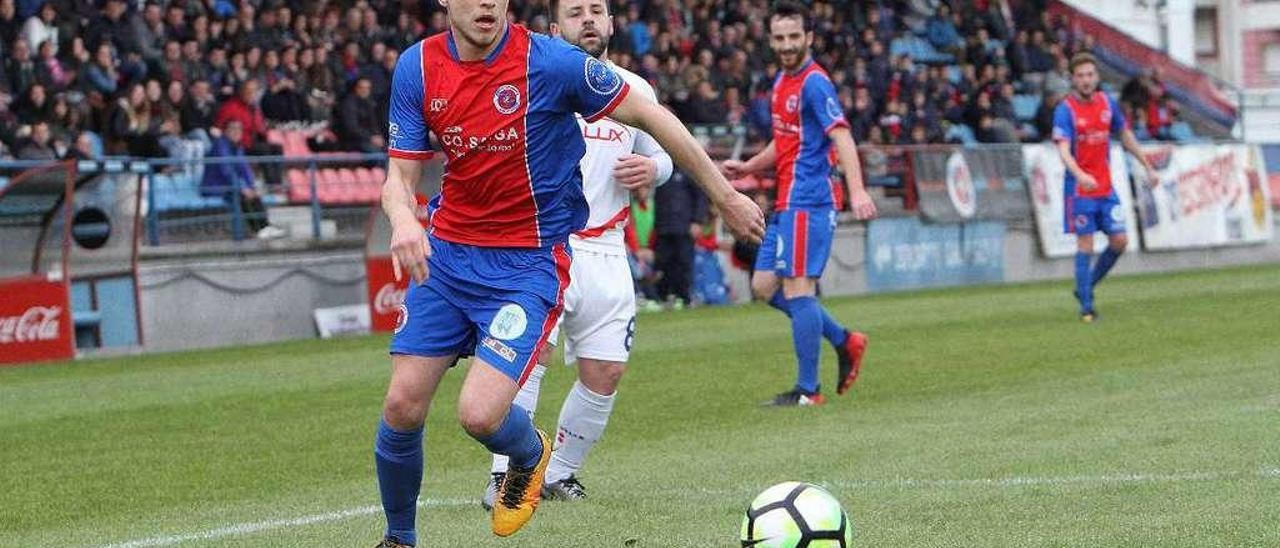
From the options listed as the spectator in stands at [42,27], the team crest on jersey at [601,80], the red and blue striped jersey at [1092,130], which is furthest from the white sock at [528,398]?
the spectator in stands at [42,27]

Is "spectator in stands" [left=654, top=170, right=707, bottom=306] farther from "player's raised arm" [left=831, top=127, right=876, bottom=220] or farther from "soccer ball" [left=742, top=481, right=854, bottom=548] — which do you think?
"soccer ball" [left=742, top=481, right=854, bottom=548]

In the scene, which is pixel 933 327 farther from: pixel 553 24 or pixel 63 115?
pixel 553 24

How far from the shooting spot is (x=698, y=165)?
609 cm

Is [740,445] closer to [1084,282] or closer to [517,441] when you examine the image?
[517,441]

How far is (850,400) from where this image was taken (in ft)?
38.0

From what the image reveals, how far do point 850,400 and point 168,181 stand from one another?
400 inches

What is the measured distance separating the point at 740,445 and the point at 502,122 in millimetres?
3542

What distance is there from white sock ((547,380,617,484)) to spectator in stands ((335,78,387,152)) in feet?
49.1

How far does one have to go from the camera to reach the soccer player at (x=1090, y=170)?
1744 cm

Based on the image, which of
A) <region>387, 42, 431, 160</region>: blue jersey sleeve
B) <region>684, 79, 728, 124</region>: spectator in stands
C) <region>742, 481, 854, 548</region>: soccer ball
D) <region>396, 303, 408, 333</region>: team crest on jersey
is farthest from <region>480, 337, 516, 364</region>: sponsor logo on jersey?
<region>684, 79, 728, 124</region>: spectator in stands

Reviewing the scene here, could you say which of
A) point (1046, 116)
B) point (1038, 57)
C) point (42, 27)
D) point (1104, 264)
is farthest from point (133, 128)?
point (1038, 57)

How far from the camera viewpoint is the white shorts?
7.64m

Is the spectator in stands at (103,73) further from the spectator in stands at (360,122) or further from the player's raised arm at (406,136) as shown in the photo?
the player's raised arm at (406,136)

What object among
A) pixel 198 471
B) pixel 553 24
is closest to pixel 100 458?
pixel 198 471
